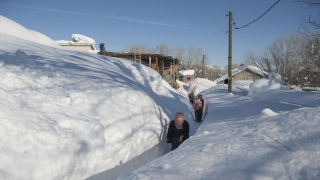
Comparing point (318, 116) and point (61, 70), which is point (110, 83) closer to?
point (61, 70)

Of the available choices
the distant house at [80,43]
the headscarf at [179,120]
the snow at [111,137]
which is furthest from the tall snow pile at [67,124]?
the distant house at [80,43]

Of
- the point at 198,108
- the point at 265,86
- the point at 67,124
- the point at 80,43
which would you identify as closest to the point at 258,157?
the point at 67,124

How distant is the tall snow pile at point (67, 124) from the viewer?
8.38 ft

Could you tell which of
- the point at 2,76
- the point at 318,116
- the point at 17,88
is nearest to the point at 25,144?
the point at 17,88

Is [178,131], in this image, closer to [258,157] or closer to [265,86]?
[258,157]

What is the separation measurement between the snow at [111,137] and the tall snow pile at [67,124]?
1 centimetres

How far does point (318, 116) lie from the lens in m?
2.06

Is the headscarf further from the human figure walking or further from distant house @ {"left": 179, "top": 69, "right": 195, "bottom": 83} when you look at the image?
distant house @ {"left": 179, "top": 69, "right": 195, "bottom": 83}

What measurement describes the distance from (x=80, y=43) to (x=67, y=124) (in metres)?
22.8

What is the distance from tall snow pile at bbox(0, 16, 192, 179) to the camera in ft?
8.38

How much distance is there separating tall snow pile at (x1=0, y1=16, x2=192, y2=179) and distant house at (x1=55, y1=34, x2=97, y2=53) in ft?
62.7

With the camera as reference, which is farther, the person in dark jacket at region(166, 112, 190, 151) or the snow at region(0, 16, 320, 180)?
the person in dark jacket at region(166, 112, 190, 151)

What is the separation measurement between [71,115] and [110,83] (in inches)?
73.6

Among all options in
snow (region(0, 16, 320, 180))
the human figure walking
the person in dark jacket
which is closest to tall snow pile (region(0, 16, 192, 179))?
snow (region(0, 16, 320, 180))
